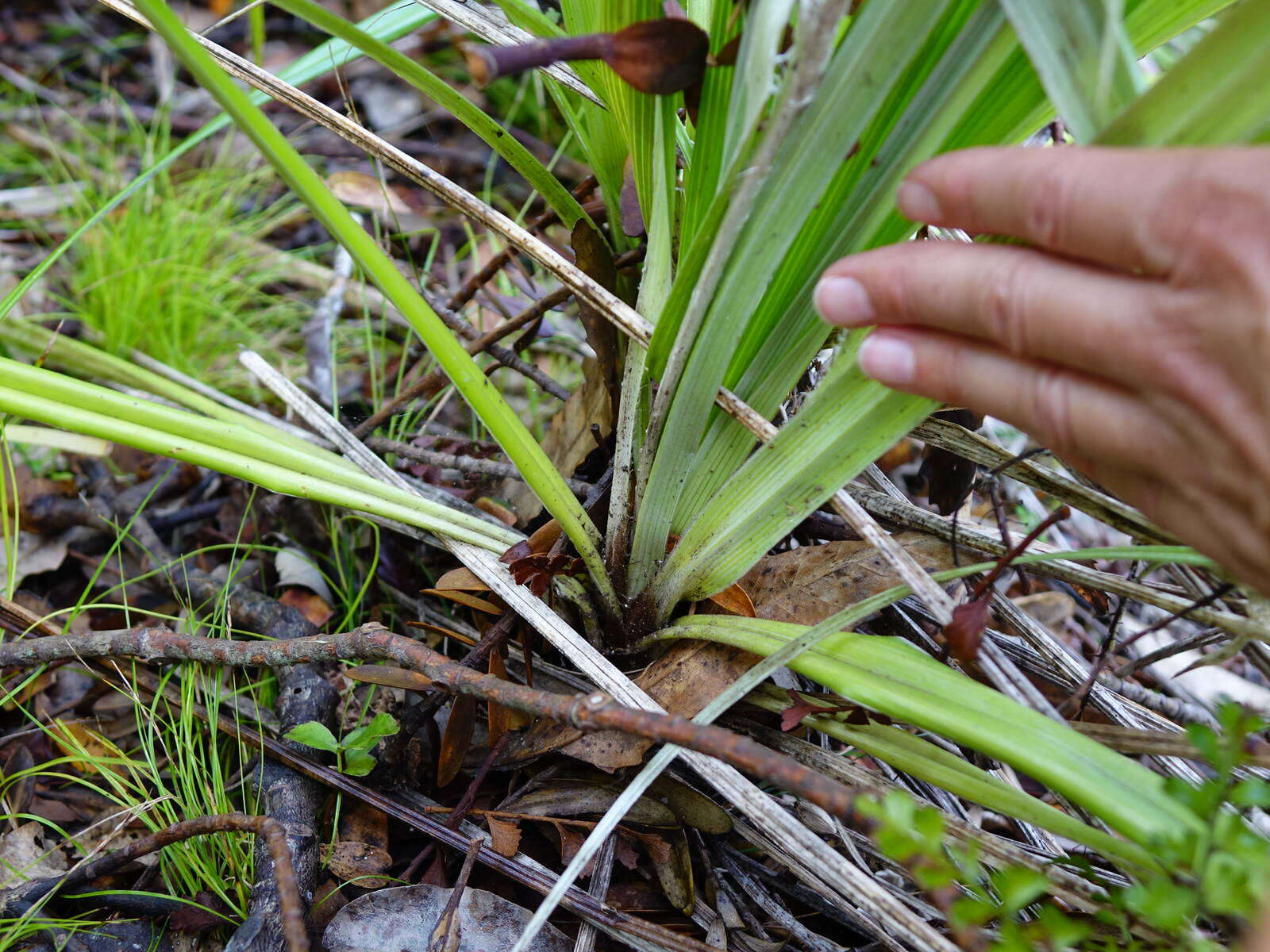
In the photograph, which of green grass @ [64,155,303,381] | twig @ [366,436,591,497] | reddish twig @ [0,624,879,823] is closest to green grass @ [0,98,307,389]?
green grass @ [64,155,303,381]

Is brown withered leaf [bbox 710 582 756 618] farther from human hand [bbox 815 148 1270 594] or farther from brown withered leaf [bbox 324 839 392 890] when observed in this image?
brown withered leaf [bbox 324 839 392 890]

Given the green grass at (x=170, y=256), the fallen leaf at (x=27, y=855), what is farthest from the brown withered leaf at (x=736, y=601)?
the green grass at (x=170, y=256)

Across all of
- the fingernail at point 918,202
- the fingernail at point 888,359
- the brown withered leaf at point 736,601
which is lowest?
the brown withered leaf at point 736,601

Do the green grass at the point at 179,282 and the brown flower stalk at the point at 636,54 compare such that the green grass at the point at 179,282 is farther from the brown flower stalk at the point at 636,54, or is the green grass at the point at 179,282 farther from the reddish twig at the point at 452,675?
the brown flower stalk at the point at 636,54

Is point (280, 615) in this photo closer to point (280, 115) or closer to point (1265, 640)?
point (1265, 640)

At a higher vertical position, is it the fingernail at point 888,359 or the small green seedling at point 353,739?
the fingernail at point 888,359

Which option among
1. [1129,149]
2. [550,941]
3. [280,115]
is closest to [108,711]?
[550,941]

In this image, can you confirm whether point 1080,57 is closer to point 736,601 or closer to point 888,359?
point 888,359
